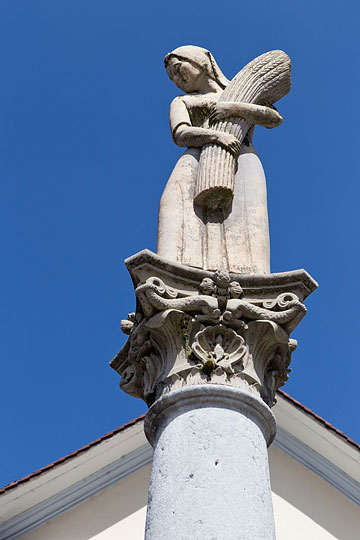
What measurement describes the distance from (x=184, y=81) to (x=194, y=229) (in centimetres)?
207

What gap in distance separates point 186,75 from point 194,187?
62.6 inches

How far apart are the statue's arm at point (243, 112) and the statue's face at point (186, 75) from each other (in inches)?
27.3

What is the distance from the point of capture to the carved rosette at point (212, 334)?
5.42m

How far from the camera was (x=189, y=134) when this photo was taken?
7.23 metres

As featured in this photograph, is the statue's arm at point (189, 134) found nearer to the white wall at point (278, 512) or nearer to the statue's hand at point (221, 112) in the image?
the statue's hand at point (221, 112)

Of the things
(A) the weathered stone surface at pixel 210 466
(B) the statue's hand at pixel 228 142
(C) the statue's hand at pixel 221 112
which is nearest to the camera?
(A) the weathered stone surface at pixel 210 466

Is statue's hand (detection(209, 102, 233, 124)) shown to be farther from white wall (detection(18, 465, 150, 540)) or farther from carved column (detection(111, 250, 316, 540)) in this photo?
white wall (detection(18, 465, 150, 540))

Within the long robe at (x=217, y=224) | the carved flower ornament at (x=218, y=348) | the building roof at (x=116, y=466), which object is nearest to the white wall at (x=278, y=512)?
the building roof at (x=116, y=466)

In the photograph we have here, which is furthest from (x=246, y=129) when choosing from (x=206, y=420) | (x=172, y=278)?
(x=206, y=420)

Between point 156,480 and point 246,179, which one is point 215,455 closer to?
point 156,480

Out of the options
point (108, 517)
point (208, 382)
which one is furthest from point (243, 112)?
point (108, 517)

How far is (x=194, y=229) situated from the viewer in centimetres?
649

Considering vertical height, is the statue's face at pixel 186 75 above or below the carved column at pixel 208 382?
above

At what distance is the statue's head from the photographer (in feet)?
26.0
